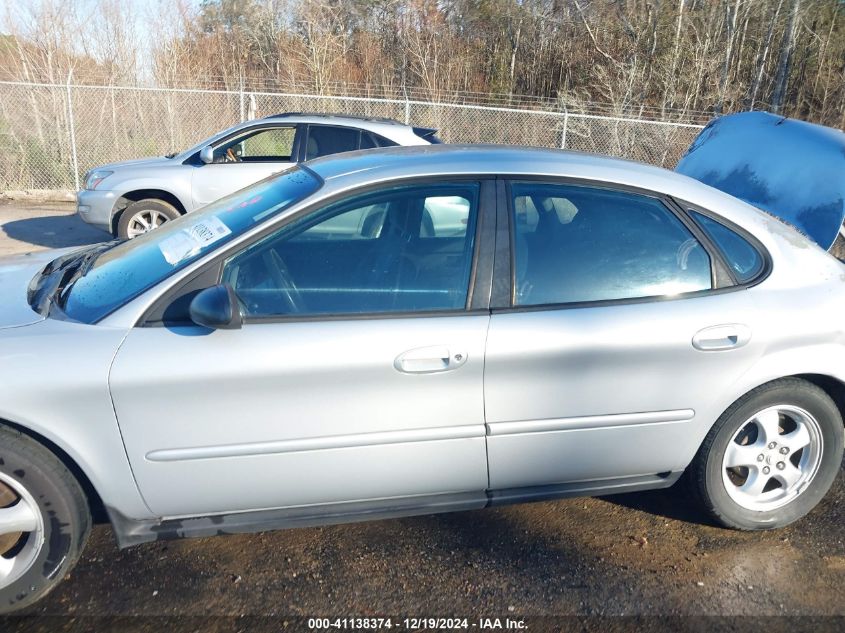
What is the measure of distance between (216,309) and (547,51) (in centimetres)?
2152

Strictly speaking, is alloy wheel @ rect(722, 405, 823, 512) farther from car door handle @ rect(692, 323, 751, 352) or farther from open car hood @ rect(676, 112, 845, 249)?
open car hood @ rect(676, 112, 845, 249)

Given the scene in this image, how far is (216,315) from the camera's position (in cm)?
242

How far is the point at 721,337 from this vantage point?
2.83 meters

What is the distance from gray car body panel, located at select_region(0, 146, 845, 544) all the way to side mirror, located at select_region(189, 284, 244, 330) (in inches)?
3.7

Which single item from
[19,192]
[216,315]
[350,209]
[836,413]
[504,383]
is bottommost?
[19,192]

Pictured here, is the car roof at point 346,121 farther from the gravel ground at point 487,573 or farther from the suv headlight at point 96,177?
the gravel ground at point 487,573

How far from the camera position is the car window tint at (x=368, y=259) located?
2.64m

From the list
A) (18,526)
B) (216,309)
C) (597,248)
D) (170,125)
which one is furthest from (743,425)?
(170,125)

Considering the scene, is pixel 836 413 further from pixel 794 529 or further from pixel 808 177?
pixel 808 177

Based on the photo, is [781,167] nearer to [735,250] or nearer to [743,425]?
[735,250]

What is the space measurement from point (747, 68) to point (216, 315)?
23.1 m

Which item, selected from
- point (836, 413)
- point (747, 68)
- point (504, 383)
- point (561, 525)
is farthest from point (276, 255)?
point (747, 68)

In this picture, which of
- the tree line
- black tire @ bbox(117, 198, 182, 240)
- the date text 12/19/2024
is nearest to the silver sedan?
the date text 12/19/2024

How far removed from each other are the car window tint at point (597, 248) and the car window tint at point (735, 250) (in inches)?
3.4
